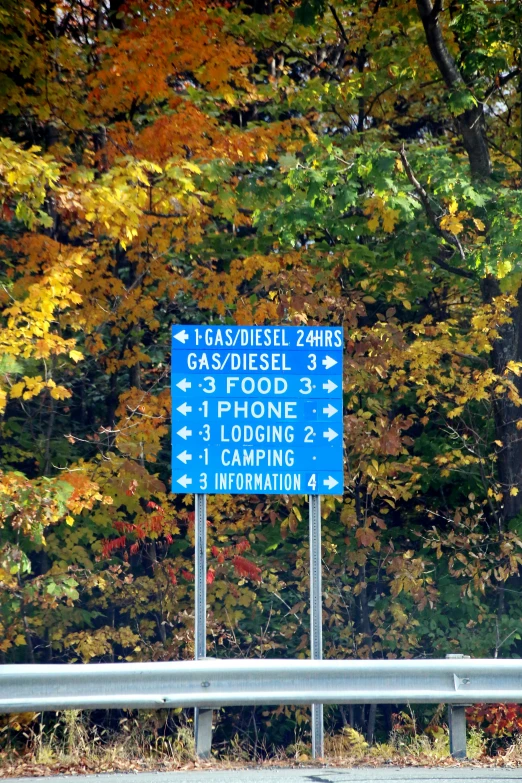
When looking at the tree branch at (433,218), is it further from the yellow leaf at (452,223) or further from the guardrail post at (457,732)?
the guardrail post at (457,732)

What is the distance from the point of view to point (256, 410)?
22.1 ft

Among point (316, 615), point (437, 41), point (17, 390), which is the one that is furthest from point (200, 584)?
point (437, 41)

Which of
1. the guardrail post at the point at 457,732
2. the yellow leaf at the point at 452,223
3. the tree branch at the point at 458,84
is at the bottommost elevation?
the guardrail post at the point at 457,732

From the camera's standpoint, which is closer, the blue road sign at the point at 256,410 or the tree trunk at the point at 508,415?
the blue road sign at the point at 256,410

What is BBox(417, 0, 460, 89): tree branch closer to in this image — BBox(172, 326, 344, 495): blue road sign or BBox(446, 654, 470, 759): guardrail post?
BBox(172, 326, 344, 495): blue road sign

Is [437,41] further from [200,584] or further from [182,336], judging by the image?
[200,584]

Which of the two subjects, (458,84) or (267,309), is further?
(267,309)

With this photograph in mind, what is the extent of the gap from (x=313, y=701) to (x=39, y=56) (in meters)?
8.16

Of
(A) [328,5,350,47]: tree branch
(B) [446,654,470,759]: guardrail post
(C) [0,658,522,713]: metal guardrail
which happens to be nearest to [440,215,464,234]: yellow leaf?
(A) [328,5,350,47]: tree branch

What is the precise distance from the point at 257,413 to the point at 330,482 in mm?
736

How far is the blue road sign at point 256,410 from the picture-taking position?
668 cm

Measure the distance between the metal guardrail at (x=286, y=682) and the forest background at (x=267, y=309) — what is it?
14.0 feet

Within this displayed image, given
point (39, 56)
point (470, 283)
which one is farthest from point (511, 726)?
point (39, 56)

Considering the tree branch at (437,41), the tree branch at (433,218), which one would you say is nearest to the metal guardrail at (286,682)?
the tree branch at (433,218)
